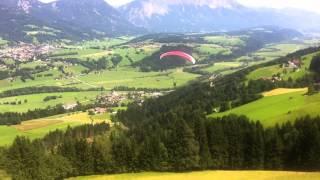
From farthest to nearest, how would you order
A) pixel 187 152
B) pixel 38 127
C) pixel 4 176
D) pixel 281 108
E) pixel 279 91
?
pixel 38 127 → pixel 279 91 → pixel 281 108 → pixel 187 152 → pixel 4 176

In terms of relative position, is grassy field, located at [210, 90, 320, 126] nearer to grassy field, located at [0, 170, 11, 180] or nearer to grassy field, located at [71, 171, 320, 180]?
grassy field, located at [71, 171, 320, 180]

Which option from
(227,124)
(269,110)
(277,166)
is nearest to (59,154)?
(227,124)

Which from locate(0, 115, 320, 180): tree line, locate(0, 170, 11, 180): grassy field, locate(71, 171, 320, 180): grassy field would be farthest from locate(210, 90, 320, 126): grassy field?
locate(0, 170, 11, 180): grassy field

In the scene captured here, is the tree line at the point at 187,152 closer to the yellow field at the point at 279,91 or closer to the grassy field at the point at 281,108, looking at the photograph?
the grassy field at the point at 281,108

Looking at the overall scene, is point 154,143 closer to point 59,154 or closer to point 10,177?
point 59,154

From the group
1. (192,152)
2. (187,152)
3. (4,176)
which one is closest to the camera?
(4,176)

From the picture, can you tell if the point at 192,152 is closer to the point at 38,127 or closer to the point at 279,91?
the point at 279,91


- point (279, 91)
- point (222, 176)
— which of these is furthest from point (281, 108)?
A: point (222, 176)

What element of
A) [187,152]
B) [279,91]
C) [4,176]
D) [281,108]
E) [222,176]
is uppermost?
[279,91]
